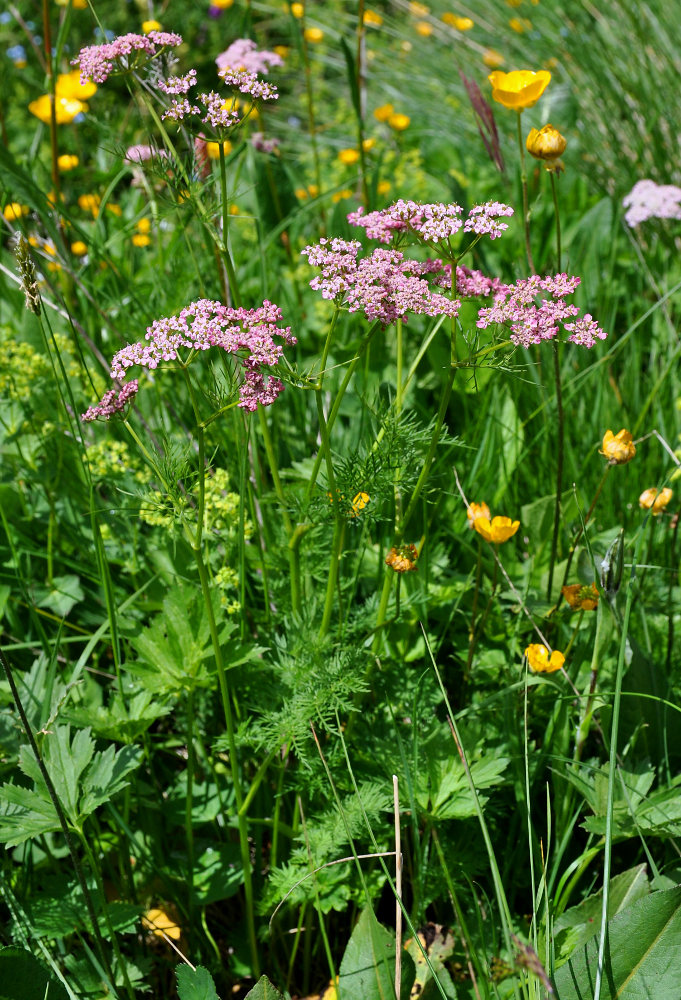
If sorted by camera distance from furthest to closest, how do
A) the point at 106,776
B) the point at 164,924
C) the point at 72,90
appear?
the point at 72,90 → the point at 164,924 → the point at 106,776

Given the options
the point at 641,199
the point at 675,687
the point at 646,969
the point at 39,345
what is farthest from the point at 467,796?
the point at 641,199

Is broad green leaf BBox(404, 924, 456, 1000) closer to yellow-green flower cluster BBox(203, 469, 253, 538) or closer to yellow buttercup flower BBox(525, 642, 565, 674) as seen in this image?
yellow buttercup flower BBox(525, 642, 565, 674)

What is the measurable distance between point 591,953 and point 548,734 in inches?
12.2

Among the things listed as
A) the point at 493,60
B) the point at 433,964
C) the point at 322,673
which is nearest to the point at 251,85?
the point at 322,673

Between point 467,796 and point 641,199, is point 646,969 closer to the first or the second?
point 467,796

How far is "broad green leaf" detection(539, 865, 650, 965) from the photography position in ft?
3.68

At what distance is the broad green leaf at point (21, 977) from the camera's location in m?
1.04

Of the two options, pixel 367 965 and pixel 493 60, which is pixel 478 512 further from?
pixel 493 60

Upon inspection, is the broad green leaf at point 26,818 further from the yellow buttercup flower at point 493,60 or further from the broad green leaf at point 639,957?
the yellow buttercup flower at point 493,60

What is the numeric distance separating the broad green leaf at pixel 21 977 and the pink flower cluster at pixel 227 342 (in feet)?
2.39

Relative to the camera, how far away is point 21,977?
1.05 metres

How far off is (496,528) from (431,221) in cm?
43

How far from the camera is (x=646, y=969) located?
104 cm

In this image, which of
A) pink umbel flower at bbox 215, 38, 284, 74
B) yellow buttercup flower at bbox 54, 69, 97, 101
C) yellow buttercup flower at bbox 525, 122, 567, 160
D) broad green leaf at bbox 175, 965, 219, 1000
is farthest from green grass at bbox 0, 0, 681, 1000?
yellow buttercup flower at bbox 54, 69, 97, 101
